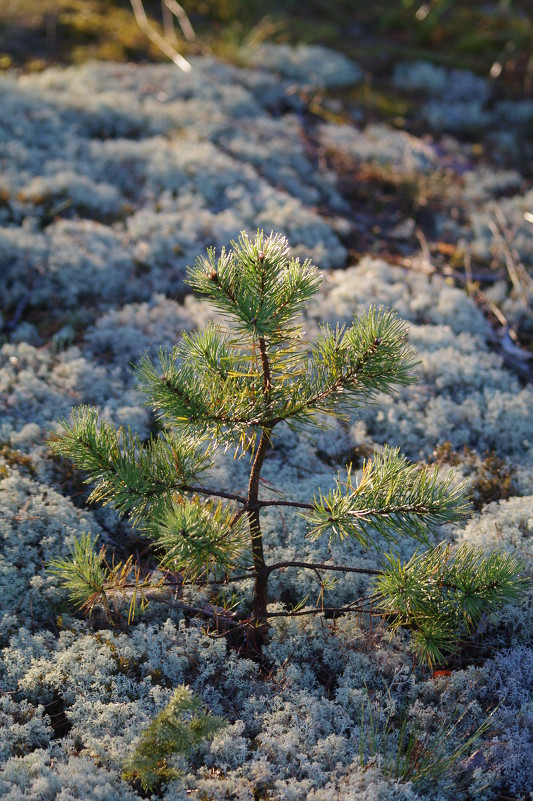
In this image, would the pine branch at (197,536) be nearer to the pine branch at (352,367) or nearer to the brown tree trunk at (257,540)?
the brown tree trunk at (257,540)

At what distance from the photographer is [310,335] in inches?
266

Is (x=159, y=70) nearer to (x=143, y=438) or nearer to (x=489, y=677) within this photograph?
(x=143, y=438)

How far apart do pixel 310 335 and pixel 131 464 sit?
3.51 m

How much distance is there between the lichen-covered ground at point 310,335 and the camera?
3703mm

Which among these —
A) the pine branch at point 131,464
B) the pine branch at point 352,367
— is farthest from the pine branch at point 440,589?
the pine branch at point 131,464

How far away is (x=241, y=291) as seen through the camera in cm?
323

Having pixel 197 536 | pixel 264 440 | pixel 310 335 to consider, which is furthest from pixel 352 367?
pixel 310 335

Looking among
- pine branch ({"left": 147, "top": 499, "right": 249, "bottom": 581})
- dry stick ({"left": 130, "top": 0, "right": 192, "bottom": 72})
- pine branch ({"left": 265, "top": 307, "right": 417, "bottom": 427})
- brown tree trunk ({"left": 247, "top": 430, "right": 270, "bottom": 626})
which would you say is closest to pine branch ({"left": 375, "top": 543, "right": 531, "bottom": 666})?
brown tree trunk ({"left": 247, "top": 430, "right": 270, "bottom": 626})

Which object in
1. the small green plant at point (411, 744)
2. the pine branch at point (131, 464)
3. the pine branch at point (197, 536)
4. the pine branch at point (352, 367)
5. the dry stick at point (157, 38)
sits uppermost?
the dry stick at point (157, 38)

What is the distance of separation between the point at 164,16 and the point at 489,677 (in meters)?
14.0

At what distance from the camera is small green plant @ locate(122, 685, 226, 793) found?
10.7 ft

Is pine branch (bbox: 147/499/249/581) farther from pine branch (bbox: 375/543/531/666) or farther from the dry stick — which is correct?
the dry stick

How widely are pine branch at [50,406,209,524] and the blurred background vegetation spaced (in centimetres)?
1004

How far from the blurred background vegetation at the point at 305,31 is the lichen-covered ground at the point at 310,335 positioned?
2.67ft
